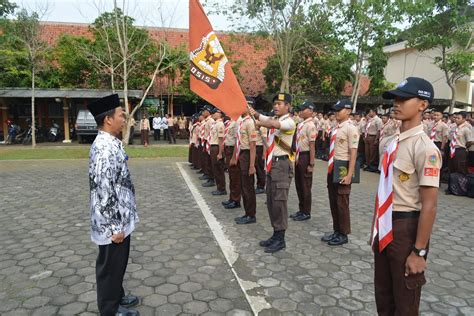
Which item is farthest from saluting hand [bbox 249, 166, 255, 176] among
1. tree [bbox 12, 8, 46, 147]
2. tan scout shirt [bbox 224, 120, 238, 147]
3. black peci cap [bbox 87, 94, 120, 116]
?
tree [bbox 12, 8, 46, 147]

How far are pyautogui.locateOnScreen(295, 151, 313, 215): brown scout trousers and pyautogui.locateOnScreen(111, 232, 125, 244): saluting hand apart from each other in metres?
3.66

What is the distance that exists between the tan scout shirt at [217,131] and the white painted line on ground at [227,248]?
125 centimetres

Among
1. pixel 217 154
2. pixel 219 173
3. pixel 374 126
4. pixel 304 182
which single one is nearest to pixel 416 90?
pixel 304 182

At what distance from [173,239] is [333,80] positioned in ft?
63.5

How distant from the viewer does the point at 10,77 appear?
19766mm

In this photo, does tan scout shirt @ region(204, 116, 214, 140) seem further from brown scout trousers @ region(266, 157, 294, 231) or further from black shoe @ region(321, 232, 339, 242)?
black shoe @ region(321, 232, 339, 242)

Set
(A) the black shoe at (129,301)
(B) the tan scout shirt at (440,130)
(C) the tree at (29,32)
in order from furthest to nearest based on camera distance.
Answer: (C) the tree at (29,32) < (B) the tan scout shirt at (440,130) < (A) the black shoe at (129,301)

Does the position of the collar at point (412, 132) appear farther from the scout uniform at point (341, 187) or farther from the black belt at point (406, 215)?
the scout uniform at point (341, 187)

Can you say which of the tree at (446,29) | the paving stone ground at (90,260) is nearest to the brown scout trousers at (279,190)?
the paving stone ground at (90,260)

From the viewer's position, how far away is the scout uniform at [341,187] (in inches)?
Answer: 183

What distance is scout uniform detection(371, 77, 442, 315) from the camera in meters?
2.19

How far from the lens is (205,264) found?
4.07 meters

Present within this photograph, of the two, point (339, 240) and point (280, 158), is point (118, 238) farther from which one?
point (339, 240)

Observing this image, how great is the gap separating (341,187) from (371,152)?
8135 mm
